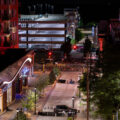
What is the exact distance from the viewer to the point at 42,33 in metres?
79.9

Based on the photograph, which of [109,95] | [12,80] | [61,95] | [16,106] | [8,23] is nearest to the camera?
[109,95]

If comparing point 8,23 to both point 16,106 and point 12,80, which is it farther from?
point 12,80

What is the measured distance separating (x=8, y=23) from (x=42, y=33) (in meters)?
31.4

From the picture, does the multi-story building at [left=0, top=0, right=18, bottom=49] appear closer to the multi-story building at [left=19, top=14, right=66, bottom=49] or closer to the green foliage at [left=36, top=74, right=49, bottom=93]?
the green foliage at [left=36, top=74, right=49, bottom=93]

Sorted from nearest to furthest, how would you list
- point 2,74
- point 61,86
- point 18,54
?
point 2,74 < point 18,54 < point 61,86

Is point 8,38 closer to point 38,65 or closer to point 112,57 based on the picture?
point 38,65

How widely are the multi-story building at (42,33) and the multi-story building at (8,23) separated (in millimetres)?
27147

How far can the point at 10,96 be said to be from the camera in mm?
31906

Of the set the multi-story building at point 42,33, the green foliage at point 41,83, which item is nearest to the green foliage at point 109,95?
the green foliage at point 41,83

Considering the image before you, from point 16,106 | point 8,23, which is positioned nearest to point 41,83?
point 16,106

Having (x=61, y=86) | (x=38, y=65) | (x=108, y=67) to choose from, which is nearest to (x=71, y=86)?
(x=61, y=86)

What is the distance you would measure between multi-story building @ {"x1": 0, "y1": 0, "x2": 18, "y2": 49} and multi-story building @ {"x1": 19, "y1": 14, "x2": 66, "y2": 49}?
89.1ft

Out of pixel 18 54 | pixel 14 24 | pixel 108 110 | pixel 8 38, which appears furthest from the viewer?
pixel 14 24

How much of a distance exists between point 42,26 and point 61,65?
25.2 m
